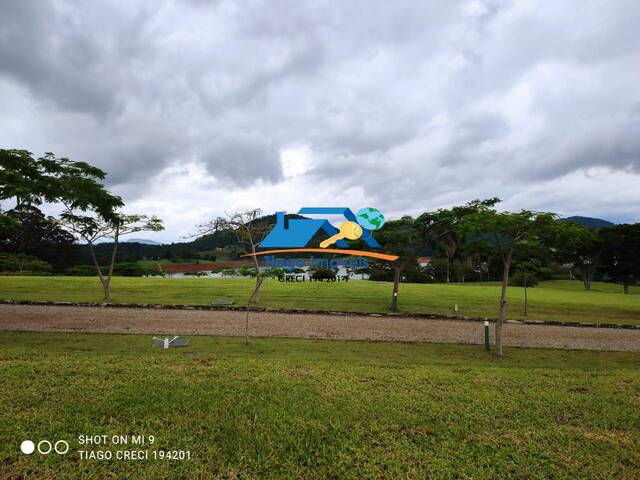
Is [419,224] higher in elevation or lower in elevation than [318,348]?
higher

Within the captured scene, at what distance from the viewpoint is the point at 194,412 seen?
11.5 feet

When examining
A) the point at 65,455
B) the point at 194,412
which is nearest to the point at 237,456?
the point at 194,412

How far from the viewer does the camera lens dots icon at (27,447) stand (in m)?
2.88

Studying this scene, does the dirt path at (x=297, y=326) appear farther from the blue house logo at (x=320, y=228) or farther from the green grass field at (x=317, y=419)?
the blue house logo at (x=320, y=228)

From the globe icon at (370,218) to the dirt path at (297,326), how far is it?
755cm

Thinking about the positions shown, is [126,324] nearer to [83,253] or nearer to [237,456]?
[237,456]

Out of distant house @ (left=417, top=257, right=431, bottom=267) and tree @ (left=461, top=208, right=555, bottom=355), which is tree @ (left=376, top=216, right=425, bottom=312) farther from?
distant house @ (left=417, top=257, right=431, bottom=267)

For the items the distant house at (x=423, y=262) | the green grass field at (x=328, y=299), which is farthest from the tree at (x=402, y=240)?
the distant house at (x=423, y=262)

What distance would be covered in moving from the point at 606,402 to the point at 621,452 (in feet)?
4.50

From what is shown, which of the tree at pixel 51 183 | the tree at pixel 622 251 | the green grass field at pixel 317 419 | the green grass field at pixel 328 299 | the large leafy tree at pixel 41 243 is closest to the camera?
the green grass field at pixel 317 419

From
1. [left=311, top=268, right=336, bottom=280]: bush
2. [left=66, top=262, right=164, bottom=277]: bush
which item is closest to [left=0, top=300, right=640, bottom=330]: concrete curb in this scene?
[left=311, top=268, right=336, bottom=280]: bush

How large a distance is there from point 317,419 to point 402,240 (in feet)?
53.1

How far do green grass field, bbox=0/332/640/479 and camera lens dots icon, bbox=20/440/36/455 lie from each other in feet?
0.17

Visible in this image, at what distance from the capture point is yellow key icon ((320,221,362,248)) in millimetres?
23711
